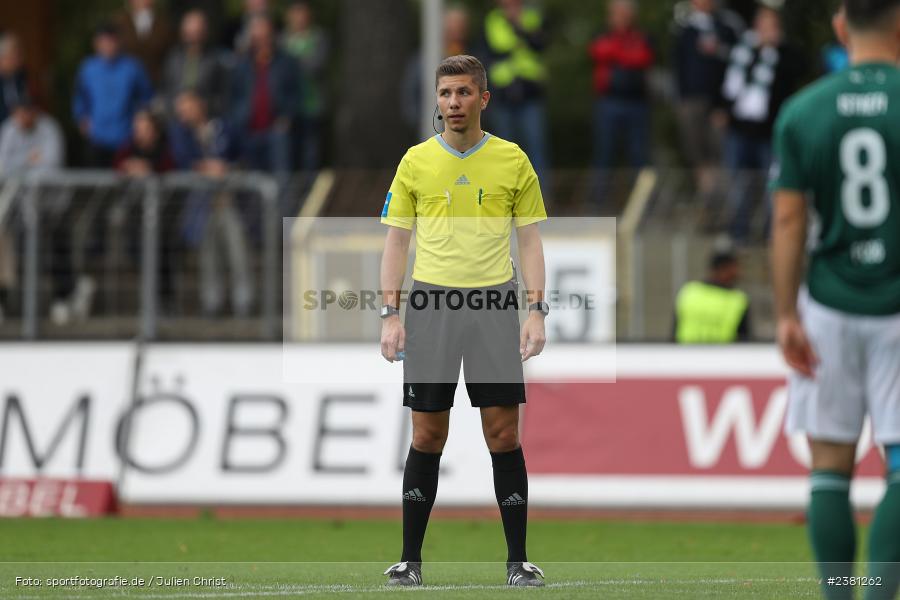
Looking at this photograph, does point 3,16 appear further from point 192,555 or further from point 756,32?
point 192,555

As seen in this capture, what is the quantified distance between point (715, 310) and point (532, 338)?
24.3 feet

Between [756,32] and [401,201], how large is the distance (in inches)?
414

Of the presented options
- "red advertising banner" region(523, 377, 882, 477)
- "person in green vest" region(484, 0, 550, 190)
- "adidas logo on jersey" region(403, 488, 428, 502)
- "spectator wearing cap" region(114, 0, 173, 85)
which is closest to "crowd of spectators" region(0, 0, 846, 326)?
"person in green vest" region(484, 0, 550, 190)

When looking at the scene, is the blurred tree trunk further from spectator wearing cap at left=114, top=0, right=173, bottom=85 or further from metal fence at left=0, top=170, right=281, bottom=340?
metal fence at left=0, top=170, right=281, bottom=340

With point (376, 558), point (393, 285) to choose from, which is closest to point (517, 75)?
point (376, 558)

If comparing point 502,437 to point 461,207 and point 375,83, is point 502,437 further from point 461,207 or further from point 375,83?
point 375,83

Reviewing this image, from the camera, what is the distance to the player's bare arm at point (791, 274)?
5.85 metres

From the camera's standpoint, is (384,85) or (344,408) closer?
(344,408)

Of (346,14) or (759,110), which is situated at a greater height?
(346,14)

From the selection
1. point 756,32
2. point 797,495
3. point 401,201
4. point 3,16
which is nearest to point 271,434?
point 797,495

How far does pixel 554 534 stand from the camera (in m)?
12.1

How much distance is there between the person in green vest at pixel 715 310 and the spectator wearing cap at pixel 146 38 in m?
7.29

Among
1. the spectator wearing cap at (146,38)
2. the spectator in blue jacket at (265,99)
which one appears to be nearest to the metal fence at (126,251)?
the spectator in blue jacket at (265,99)

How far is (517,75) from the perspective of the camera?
17.8 metres
